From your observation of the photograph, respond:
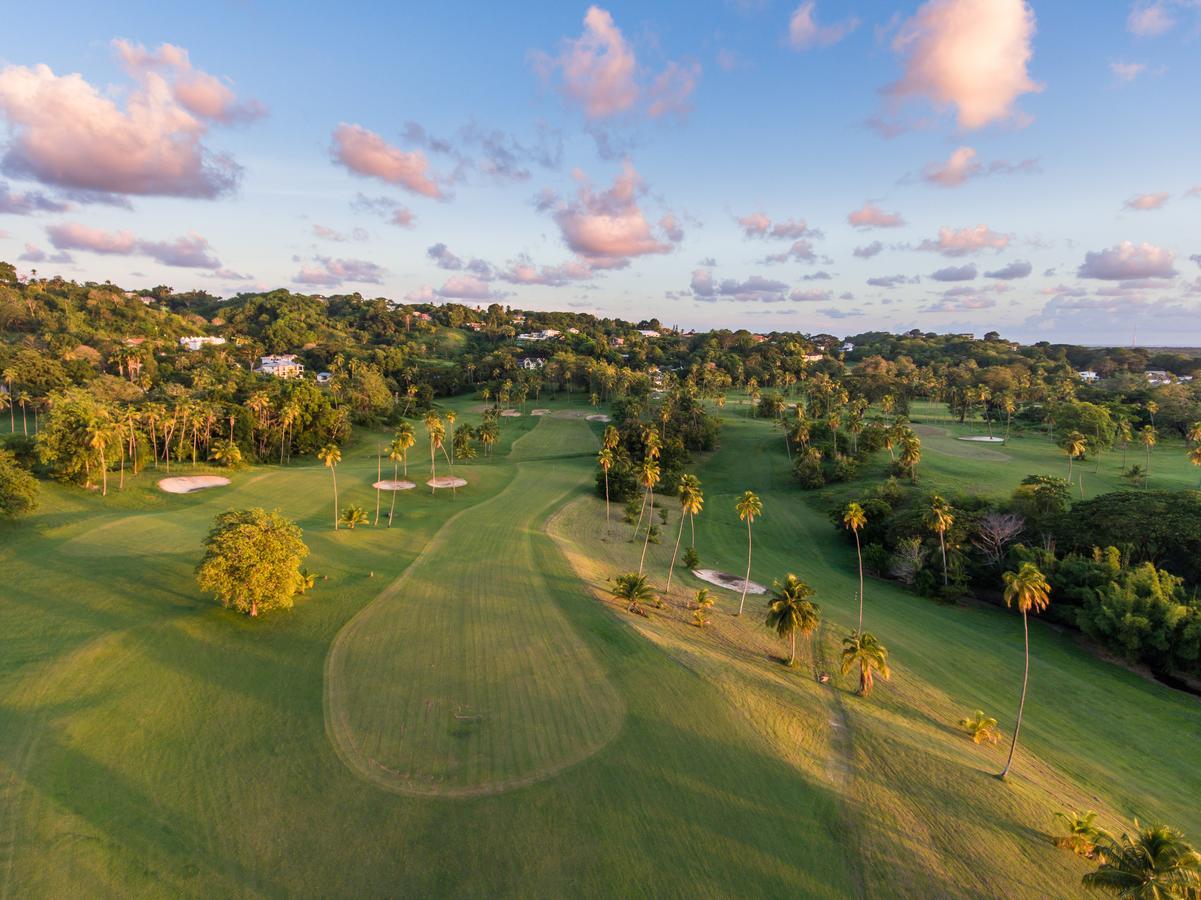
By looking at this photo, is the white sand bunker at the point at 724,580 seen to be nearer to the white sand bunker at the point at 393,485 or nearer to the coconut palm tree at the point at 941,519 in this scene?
the coconut palm tree at the point at 941,519

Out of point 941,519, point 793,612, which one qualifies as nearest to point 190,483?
point 793,612

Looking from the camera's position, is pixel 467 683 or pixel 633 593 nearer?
pixel 467 683

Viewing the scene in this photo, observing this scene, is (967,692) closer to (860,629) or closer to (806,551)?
(860,629)

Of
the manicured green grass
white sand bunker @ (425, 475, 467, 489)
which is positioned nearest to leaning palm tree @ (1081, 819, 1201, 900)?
the manicured green grass

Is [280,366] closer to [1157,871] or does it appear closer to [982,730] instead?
[982,730]

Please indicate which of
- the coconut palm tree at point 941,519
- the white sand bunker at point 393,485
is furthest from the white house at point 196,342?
the coconut palm tree at point 941,519

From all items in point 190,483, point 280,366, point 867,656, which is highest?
point 280,366

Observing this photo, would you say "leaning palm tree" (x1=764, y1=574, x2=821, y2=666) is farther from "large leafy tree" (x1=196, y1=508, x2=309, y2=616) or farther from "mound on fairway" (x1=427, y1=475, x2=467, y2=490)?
"mound on fairway" (x1=427, y1=475, x2=467, y2=490)

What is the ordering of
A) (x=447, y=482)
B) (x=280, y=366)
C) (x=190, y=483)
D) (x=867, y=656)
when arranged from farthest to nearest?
1. (x=280, y=366)
2. (x=447, y=482)
3. (x=190, y=483)
4. (x=867, y=656)
